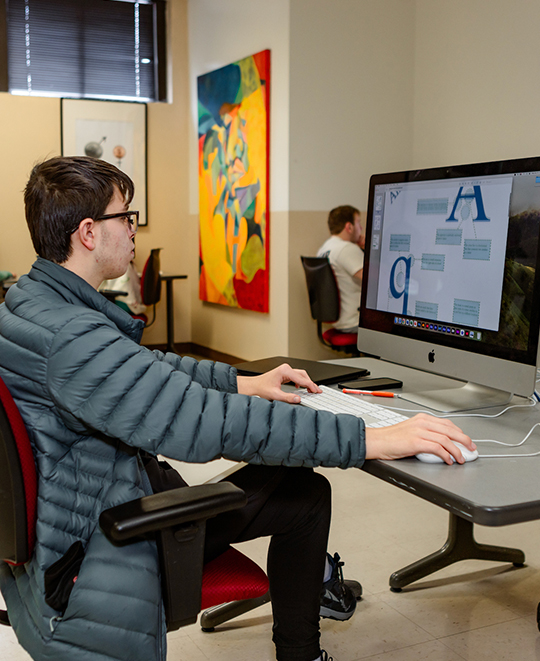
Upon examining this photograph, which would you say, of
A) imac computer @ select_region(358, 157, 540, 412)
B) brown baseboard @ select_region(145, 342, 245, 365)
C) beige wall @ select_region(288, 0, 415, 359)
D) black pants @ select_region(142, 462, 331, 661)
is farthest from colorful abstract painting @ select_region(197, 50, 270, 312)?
black pants @ select_region(142, 462, 331, 661)

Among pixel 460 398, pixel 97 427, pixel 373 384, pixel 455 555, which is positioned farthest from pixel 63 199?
pixel 455 555

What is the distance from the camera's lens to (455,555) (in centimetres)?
221

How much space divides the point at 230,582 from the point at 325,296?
3.15 meters

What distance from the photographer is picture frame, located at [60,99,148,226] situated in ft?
18.6

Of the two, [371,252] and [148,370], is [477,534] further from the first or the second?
[148,370]

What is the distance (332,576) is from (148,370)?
0.91 m

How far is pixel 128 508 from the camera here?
40.3 inches

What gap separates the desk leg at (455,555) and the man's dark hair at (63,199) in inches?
58.2

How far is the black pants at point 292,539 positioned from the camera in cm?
136

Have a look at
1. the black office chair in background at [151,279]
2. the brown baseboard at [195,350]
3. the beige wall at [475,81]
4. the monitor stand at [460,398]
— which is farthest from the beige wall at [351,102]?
the monitor stand at [460,398]

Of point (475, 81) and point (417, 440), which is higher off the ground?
point (475, 81)

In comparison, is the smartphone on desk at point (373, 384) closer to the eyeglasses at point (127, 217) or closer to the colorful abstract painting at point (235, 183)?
the eyeglasses at point (127, 217)

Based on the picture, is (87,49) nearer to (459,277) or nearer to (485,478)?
(459,277)

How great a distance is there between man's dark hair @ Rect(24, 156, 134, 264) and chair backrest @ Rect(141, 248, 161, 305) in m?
3.76
